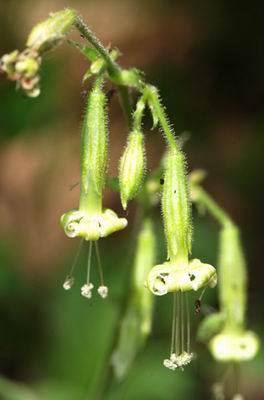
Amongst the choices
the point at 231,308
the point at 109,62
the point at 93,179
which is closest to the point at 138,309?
the point at 231,308

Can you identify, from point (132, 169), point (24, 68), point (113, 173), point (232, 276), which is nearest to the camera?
point (24, 68)

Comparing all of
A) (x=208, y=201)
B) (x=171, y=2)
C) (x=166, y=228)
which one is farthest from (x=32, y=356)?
(x=171, y=2)

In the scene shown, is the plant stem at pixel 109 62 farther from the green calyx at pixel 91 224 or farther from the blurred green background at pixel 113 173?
the blurred green background at pixel 113 173

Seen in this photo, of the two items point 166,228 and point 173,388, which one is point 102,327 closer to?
point 173,388

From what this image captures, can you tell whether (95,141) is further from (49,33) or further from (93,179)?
(49,33)

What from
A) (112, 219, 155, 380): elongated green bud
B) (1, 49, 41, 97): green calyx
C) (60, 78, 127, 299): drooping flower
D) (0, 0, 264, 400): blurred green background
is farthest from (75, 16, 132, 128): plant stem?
(0, 0, 264, 400): blurred green background

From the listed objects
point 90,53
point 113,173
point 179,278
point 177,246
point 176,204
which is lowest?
point 179,278
